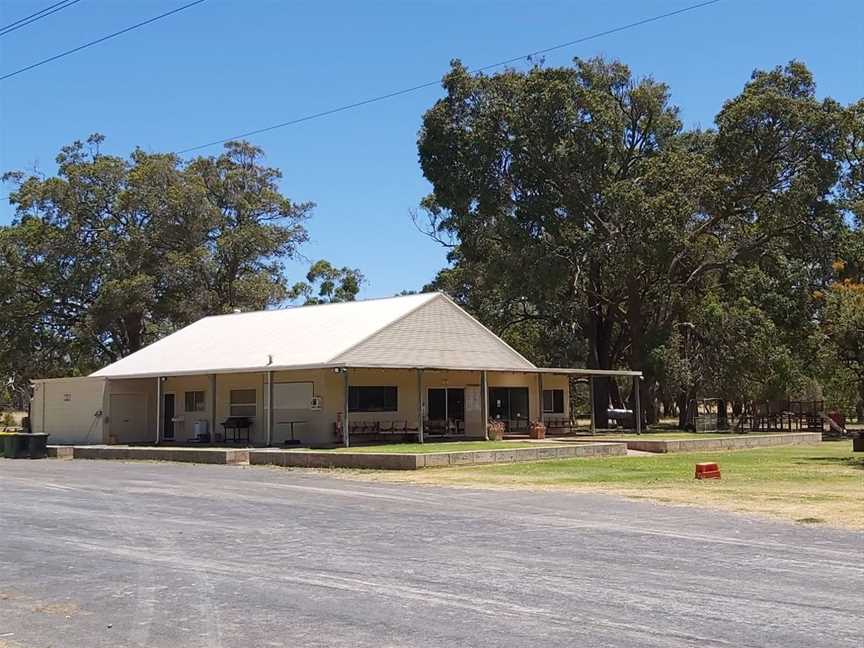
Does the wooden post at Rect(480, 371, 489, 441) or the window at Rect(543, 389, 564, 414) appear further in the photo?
the window at Rect(543, 389, 564, 414)

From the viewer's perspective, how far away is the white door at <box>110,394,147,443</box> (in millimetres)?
36438

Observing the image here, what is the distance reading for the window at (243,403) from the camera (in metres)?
33.0

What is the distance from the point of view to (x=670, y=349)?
43.2 meters

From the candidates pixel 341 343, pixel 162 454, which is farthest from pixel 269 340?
pixel 162 454

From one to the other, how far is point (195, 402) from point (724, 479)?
2218cm

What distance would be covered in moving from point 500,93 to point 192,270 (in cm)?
2072

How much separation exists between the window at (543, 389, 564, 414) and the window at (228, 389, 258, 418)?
12141 mm

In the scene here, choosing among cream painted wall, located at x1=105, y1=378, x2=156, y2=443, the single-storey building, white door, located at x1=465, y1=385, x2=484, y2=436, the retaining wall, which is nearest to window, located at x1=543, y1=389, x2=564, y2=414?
the single-storey building

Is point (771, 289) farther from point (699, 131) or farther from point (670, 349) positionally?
point (699, 131)

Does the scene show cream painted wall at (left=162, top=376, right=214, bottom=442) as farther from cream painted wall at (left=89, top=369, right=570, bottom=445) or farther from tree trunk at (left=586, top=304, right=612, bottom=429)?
tree trunk at (left=586, top=304, right=612, bottom=429)

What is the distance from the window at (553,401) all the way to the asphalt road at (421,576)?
23.2 meters

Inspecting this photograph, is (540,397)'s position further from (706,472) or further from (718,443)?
(706,472)

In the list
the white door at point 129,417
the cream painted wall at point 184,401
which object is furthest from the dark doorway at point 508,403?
the white door at point 129,417

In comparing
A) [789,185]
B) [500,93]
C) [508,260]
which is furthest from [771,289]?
[500,93]
